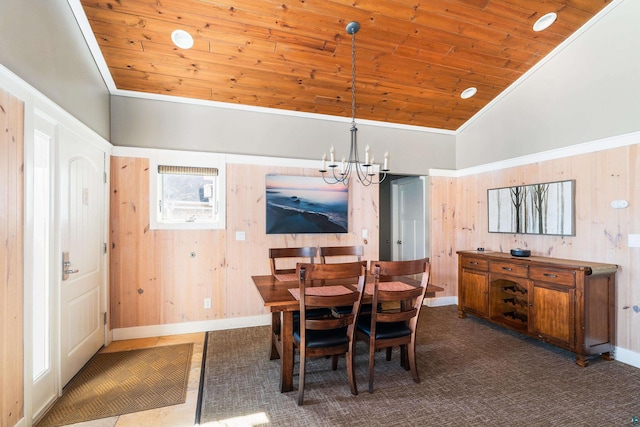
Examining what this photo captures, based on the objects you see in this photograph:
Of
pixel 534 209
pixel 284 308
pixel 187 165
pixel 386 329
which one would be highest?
pixel 187 165

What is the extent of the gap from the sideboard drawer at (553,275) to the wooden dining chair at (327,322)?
2.20 m

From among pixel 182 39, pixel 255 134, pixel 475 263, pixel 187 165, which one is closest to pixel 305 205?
pixel 255 134

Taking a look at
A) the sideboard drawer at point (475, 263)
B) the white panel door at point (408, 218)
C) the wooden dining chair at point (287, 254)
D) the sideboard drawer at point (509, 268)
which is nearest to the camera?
the wooden dining chair at point (287, 254)

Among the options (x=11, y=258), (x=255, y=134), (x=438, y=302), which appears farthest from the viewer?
(x=438, y=302)

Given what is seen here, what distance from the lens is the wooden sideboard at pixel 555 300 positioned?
276 cm

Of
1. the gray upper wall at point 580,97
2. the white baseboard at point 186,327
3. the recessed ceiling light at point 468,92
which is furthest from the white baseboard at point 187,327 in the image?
the gray upper wall at point 580,97

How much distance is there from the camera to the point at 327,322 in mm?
2160

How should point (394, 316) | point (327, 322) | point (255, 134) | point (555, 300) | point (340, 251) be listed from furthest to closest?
1. point (255, 134)
2. point (340, 251)
3. point (555, 300)
4. point (394, 316)
5. point (327, 322)

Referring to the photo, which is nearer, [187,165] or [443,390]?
[443,390]

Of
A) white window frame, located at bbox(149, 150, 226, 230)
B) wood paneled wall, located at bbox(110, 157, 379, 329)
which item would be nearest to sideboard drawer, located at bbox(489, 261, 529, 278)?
wood paneled wall, located at bbox(110, 157, 379, 329)

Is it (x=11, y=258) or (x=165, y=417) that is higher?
(x=11, y=258)

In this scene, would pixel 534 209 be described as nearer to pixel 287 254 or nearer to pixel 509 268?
pixel 509 268

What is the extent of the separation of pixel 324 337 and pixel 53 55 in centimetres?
296

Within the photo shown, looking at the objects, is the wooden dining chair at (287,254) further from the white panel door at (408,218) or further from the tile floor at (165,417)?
the white panel door at (408,218)
